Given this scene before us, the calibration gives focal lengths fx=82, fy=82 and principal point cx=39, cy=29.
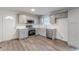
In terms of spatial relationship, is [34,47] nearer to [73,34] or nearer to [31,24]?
[73,34]

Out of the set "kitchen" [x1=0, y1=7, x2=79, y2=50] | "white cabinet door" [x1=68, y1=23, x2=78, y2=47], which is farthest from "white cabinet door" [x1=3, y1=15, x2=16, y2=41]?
"white cabinet door" [x1=68, y1=23, x2=78, y2=47]

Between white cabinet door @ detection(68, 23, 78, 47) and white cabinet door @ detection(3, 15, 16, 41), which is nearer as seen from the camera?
white cabinet door @ detection(68, 23, 78, 47)

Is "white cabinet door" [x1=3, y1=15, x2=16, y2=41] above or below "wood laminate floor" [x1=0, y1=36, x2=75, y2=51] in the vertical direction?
above

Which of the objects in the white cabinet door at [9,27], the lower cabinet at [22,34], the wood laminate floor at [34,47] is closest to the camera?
the wood laminate floor at [34,47]

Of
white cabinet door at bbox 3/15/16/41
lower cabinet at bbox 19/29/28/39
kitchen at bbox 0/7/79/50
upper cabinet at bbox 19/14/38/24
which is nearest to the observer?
kitchen at bbox 0/7/79/50

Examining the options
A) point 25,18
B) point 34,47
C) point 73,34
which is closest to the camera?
point 73,34

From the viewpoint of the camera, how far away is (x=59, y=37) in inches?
209

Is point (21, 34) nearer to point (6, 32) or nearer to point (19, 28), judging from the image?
point (19, 28)

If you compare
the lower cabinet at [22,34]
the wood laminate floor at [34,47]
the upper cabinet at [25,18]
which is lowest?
the wood laminate floor at [34,47]

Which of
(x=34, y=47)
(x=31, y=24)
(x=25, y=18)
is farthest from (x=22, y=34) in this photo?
(x=34, y=47)

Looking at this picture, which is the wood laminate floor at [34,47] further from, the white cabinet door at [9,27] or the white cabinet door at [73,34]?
the white cabinet door at [9,27]

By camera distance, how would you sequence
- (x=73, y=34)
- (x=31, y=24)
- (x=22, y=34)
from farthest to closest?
(x=31, y=24) → (x=22, y=34) → (x=73, y=34)

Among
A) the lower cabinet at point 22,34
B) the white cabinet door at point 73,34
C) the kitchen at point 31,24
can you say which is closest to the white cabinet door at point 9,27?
the kitchen at point 31,24

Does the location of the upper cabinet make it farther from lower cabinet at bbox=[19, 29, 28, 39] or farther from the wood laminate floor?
the wood laminate floor
